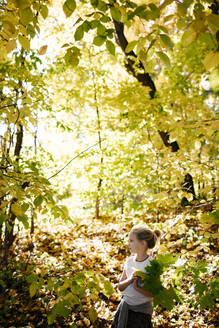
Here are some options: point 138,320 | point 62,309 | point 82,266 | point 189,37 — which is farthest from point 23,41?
point 82,266

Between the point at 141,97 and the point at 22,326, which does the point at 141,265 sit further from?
the point at 141,97

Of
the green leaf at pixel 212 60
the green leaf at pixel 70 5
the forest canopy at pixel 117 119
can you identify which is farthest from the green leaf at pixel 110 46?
the green leaf at pixel 212 60

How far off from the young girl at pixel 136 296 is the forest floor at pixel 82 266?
20cm

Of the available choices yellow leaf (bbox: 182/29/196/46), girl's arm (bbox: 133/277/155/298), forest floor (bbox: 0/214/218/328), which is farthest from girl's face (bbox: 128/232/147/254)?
yellow leaf (bbox: 182/29/196/46)

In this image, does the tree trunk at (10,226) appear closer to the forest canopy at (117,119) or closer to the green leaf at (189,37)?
the forest canopy at (117,119)

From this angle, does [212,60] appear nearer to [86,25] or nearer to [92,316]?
[86,25]

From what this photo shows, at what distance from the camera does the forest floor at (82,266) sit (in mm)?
2789

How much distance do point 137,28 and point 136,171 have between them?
8.73 feet

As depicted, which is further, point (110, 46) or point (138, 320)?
point (138, 320)

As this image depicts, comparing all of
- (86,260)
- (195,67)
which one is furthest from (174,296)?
(195,67)

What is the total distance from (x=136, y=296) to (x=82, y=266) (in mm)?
2480

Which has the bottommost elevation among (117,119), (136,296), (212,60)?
(136,296)

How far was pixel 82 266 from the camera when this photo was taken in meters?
4.45

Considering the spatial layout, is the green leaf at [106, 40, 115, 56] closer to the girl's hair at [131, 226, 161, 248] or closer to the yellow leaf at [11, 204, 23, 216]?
the yellow leaf at [11, 204, 23, 216]
